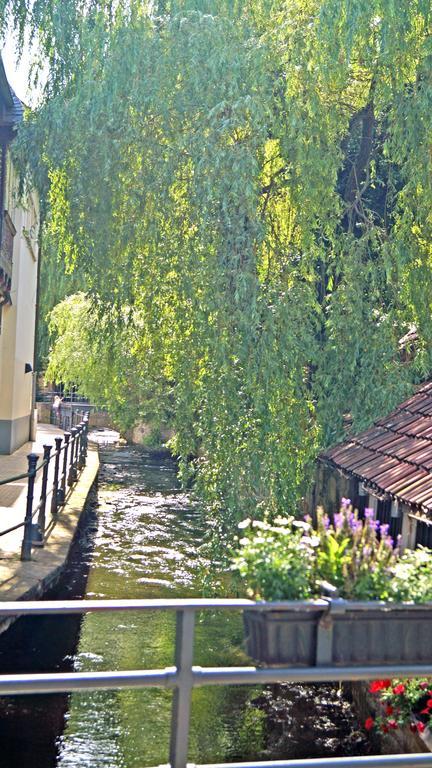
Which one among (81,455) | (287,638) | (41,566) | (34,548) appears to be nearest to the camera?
(287,638)

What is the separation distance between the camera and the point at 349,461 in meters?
9.16

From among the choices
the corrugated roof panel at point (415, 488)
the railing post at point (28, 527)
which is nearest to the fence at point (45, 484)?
the railing post at point (28, 527)

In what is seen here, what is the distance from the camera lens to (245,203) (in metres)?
9.26

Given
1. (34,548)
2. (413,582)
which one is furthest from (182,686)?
(34,548)

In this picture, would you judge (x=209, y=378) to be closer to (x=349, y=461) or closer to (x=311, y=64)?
(x=349, y=461)

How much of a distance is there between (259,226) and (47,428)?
95.5 feet

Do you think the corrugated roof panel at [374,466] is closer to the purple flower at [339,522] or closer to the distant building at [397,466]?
the distant building at [397,466]

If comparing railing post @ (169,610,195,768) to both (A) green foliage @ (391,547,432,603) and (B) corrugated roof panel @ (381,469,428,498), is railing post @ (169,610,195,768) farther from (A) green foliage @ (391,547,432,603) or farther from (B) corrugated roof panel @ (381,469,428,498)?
(B) corrugated roof panel @ (381,469,428,498)

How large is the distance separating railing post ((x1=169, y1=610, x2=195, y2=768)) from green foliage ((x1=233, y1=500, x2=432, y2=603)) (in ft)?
1.22

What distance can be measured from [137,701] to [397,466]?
9.96ft

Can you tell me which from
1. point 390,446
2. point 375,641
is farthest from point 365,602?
point 390,446

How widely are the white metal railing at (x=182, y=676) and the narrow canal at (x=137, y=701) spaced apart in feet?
14.1

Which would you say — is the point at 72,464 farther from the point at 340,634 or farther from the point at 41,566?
the point at 340,634

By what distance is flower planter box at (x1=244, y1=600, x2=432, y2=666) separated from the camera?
3.39 metres
